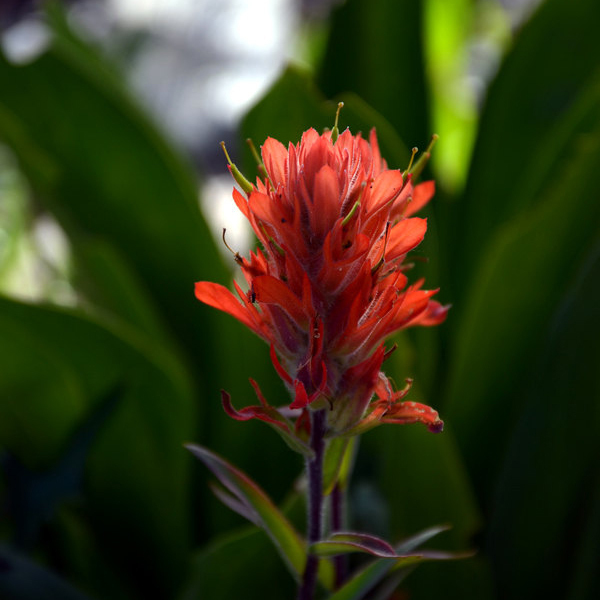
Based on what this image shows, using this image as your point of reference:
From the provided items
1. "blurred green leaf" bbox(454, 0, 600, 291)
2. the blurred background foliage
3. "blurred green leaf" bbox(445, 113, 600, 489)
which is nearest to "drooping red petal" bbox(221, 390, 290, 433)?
the blurred background foliage

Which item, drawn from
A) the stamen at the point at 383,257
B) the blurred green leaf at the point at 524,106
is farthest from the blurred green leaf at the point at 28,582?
the blurred green leaf at the point at 524,106

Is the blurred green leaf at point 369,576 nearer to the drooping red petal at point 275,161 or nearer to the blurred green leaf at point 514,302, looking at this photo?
the drooping red petal at point 275,161

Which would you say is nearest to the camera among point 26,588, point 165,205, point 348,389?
point 348,389

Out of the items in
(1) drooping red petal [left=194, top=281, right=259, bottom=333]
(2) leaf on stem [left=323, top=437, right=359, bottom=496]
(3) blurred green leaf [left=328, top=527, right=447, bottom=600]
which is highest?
(1) drooping red petal [left=194, top=281, right=259, bottom=333]

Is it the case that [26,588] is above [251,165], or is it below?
below

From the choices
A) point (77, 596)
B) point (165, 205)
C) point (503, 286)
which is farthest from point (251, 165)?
point (77, 596)

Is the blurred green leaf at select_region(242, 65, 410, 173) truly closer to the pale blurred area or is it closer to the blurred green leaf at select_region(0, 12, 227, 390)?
A: the blurred green leaf at select_region(0, 12, 227, 390)

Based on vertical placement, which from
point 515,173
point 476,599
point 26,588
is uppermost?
point 515,173

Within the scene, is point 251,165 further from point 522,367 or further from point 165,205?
point 522,367
